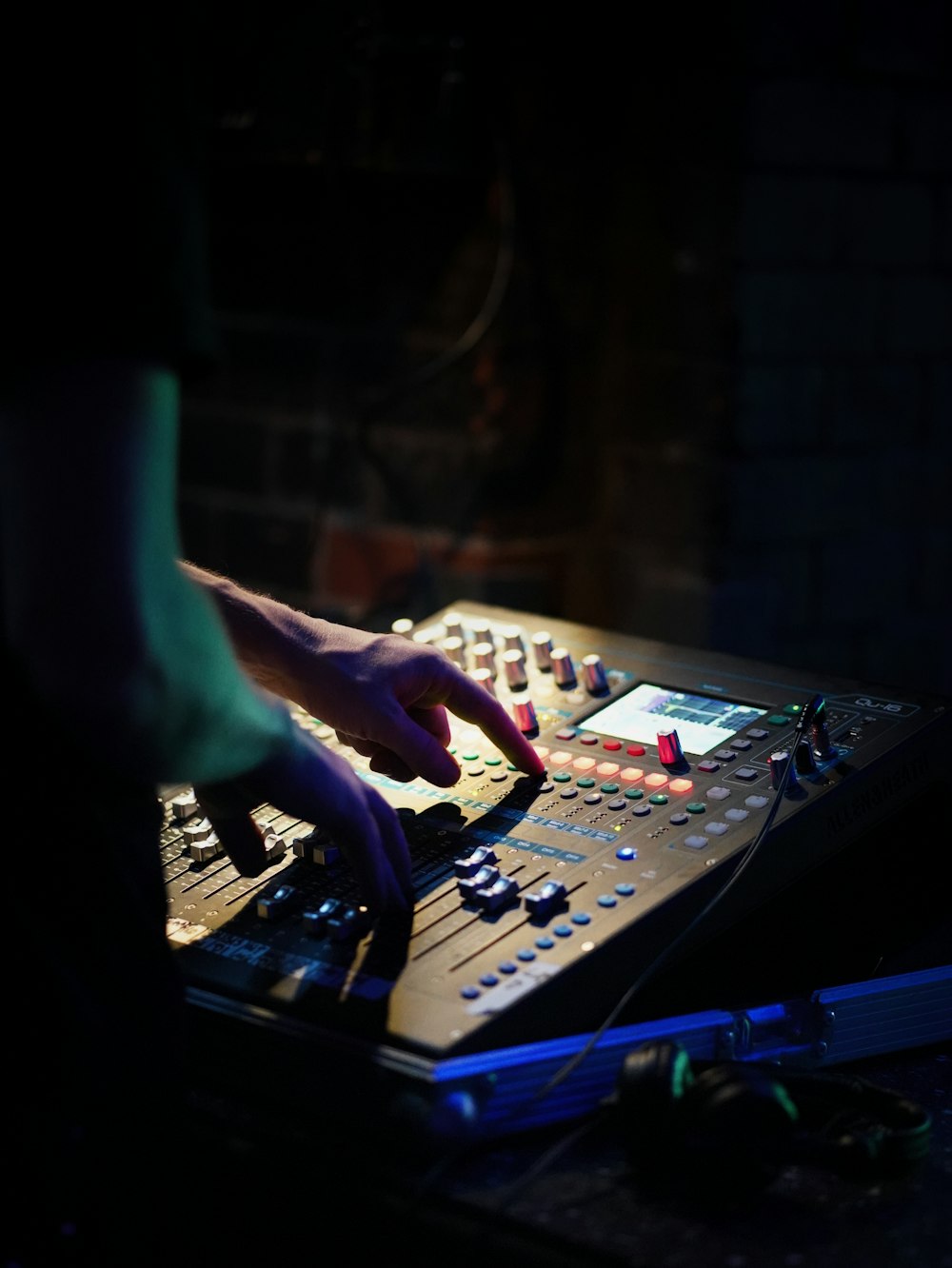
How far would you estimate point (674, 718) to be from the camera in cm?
107

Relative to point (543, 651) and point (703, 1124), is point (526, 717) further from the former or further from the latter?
point (703, 1124)

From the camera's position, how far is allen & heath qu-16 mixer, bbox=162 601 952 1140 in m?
0.78

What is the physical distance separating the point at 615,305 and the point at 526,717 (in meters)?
1.10

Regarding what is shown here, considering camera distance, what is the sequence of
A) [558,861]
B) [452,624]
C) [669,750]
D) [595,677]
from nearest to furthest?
[558,861] < [669,750] < [595,677] < [452,624]

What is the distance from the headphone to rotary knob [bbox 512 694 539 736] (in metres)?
0.32

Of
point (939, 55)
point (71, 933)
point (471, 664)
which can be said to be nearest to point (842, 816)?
point (471, 664)

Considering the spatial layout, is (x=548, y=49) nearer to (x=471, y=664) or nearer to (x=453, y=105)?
(x=453, y=105)

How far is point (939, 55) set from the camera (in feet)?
6.69

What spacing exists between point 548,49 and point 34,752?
59.8 inches

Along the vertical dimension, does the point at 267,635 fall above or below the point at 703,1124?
above

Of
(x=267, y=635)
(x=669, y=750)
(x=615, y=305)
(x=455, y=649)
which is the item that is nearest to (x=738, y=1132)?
(x=669, y=750)

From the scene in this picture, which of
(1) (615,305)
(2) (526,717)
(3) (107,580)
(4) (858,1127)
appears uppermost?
(1) (615,305)

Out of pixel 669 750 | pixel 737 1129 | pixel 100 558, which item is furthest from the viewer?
pixel 669 750

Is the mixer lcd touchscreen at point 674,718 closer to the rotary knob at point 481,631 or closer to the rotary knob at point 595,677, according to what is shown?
the rotary knob at point 595,677
